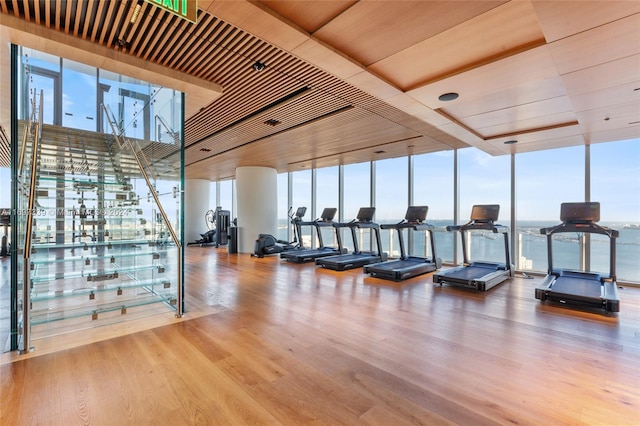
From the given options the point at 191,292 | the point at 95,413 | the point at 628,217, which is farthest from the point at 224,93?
the point at 628,217

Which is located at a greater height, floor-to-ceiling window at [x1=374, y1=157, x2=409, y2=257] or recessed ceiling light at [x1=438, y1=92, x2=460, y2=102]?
recessed ceiling light at [x1=438, y1=92, x2=460, y2=102]

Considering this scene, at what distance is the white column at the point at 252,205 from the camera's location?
10352 mm

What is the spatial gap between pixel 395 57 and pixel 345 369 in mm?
3223

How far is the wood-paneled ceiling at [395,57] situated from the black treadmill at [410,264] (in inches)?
80.1

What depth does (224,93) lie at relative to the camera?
447 centimetres

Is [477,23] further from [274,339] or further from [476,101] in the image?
[274,339]

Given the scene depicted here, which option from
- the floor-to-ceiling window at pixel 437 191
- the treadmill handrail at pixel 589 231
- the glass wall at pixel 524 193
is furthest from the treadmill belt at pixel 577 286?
the floor-to-ceiling window at pixel 437 191

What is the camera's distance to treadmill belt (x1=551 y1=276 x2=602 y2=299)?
434 cm

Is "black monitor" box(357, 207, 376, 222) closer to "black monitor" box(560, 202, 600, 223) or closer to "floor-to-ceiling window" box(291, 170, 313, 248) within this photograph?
"floor-to-ceiling window" box(291, 170, 313, 248)

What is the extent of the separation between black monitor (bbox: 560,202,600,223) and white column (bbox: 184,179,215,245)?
1307 cm

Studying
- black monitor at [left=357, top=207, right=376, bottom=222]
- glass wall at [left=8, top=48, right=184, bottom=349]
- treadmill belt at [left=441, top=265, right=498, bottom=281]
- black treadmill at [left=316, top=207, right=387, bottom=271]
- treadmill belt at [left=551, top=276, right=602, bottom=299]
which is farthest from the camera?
black monitor at [left=357, top=207, right=376, bottom=222]

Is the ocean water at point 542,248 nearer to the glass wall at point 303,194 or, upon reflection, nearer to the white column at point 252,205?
the glass wall at point 303,194

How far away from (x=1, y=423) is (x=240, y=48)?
3.62 m

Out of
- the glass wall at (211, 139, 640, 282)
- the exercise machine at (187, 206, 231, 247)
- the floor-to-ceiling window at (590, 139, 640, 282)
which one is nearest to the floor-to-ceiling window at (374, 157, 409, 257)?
the glass wall at (211, 139, 640, 282)
